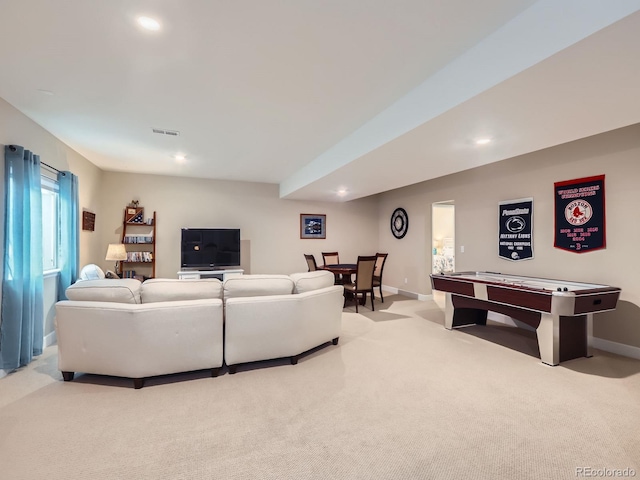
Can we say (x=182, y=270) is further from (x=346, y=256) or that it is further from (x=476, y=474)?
(x=476, y=474)

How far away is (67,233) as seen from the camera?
417 cm

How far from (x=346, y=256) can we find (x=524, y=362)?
5.16 m

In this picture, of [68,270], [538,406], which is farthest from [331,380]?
[68,270]

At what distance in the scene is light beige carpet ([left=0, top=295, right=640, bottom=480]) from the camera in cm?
178

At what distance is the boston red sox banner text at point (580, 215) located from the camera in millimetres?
3727

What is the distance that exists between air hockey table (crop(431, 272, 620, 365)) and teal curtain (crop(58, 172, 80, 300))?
5194 mm

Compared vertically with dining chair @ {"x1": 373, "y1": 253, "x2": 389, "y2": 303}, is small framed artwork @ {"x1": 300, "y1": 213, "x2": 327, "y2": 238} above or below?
above

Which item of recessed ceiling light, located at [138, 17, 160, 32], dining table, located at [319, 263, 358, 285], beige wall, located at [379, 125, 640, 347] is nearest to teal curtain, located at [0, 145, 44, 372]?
recessed ceiling light, located at [138, 17, 160, 32]

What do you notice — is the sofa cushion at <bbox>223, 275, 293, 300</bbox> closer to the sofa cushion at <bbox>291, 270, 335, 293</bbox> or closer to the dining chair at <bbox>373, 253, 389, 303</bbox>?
the sofa cushion at <bbox>291, 270, 335, 293</bbox>

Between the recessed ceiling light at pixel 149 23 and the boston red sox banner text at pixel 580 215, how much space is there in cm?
473

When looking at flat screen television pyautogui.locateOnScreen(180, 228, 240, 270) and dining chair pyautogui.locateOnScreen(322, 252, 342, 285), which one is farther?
dining chair pyautogui.locateOnScreen(322, 252, 342, 285)

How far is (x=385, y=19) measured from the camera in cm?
193

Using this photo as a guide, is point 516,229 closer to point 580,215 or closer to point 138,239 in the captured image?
point 580,215

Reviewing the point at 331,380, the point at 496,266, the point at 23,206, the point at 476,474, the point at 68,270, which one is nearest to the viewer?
the point at 476,474
